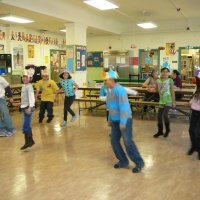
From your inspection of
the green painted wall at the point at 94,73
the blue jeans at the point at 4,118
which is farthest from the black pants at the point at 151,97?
the green painted wall at the point at 94,73

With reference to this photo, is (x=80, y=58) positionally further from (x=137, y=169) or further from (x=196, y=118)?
(x=137, y=169)

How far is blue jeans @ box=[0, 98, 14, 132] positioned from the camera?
6727mm

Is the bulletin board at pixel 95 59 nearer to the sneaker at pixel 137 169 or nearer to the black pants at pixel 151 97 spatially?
the black pants at pixel 151 97

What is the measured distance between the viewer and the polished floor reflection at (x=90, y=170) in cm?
371

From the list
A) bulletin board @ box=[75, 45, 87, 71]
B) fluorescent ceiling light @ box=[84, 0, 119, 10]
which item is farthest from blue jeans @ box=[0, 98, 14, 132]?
bulletin board @ box=[75, 45, 87, 71]

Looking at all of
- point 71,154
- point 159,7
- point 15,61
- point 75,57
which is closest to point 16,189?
point 71,154

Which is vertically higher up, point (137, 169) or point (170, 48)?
point (170, 48)

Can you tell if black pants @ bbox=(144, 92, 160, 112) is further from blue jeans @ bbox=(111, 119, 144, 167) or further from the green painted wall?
the green painted wall

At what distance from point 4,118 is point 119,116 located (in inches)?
136

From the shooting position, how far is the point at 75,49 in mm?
11500

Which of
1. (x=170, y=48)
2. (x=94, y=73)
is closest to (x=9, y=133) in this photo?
(x=94, y=73)

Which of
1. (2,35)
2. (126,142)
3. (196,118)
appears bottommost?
(126,142)

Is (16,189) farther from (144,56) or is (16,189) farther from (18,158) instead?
(144,56)

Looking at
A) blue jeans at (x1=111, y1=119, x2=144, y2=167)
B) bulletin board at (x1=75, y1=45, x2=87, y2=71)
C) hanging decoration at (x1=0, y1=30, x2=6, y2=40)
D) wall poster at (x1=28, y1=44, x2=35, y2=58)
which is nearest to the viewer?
blue jeans at (x1=111, y1=119, x2=144, y2=167)
